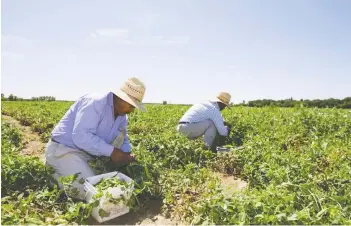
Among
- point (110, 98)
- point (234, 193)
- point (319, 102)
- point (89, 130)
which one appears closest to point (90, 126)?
point (89, 130)

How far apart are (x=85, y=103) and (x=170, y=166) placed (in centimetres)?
156

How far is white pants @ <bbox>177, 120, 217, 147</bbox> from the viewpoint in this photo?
19.6 ft

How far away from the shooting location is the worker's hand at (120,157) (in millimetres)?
3900

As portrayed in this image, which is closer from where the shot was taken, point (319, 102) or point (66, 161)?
point (66, 161)

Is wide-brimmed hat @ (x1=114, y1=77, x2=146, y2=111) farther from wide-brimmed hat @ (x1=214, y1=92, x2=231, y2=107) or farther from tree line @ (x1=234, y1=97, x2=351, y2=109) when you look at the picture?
tree line @ (x1=234, y1=97, x2=351, y2=109)

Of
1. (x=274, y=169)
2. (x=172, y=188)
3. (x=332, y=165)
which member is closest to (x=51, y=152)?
(x=172, y=188)

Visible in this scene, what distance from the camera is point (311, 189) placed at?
3158 mm

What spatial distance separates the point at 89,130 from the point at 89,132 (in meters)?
0.02

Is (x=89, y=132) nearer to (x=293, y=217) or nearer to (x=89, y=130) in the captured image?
(x=89, y=130)

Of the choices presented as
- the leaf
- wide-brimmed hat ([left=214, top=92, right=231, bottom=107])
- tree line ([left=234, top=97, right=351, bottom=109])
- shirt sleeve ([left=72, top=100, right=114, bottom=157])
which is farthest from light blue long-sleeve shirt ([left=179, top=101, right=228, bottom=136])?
tree line ([left=234, top=97, right=351, bottom=109])

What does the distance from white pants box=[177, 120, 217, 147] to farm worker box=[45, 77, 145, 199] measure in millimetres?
2149

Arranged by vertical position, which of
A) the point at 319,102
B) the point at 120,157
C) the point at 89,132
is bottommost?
the point at 120,157

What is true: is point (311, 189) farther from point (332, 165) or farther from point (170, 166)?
point (170, 166)

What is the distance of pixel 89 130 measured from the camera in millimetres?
3807
